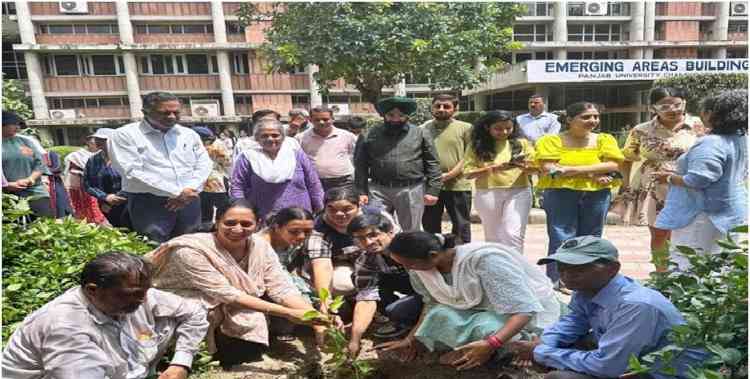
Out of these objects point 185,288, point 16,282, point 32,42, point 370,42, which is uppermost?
point 32,42

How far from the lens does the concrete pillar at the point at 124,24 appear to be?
77.8 feet

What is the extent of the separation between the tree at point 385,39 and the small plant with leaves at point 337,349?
9.43 metres

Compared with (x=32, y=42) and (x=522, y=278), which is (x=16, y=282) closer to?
(x=522, y=278)

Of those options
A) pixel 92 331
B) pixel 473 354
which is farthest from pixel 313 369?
pixel 92 331

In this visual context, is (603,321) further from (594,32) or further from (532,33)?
(594,32)

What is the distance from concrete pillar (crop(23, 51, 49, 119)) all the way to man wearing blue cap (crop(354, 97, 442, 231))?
2604 centimetres

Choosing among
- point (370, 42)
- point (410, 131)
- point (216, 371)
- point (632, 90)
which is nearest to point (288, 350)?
point (216, 371)

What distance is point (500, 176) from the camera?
3.59 meters

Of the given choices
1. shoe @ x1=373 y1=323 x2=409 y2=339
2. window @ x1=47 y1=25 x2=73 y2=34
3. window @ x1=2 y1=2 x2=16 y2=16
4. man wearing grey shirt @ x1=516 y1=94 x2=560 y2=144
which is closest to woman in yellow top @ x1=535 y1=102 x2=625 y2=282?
shoe @ x1=373 y1=323 x2=409 y2=339

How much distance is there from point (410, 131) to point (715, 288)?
2.51 m

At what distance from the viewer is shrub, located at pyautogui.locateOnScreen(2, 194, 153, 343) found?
2211 millimetres

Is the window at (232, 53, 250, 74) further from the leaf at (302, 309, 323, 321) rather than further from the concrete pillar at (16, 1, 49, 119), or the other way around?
the leaf at (302, 309, 323, 321)

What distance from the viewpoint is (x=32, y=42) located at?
23484 mm

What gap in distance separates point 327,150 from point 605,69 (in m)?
20.5
